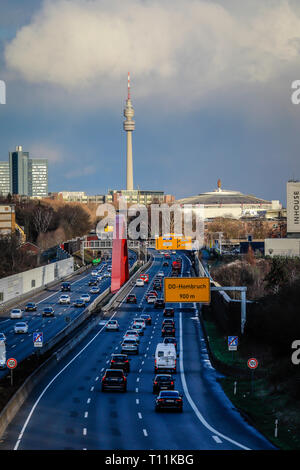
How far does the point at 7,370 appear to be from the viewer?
39719 mm

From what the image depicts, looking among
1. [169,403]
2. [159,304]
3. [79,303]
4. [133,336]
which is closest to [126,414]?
[169,403]

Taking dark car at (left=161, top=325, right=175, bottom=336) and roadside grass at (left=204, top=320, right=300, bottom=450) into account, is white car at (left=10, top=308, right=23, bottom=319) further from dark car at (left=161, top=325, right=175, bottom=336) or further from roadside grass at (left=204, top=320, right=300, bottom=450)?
roadside grass at (left=204, top=320, right=300, bottom=450)

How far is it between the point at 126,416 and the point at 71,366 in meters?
14.1

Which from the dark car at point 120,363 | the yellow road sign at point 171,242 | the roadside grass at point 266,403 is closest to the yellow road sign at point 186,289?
the dark car at point 120,363

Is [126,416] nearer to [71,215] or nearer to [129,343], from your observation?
[129,343]

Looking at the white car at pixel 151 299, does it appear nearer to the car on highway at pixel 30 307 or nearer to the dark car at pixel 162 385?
the car on highway at pixel 30 307

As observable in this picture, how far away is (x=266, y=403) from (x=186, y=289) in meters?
10.9

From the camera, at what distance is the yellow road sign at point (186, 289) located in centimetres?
4122

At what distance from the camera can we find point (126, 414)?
29.9m

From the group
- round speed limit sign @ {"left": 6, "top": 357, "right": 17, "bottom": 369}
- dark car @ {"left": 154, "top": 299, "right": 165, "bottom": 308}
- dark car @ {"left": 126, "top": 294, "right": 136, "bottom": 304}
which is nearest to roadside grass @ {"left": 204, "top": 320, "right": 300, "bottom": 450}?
round speed limit sign @ {"left": 6, "top": 357, "right": 17, "bottom": 369}

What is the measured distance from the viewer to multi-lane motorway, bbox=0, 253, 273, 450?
24.9 metres

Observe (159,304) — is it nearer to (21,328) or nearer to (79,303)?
(79,303)

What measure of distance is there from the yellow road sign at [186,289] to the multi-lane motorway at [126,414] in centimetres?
382
